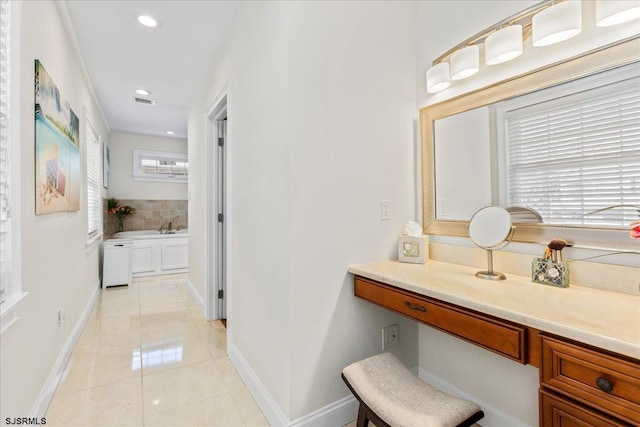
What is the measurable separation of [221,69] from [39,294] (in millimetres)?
2058

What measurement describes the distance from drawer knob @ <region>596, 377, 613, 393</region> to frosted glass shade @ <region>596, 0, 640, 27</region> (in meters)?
1.26

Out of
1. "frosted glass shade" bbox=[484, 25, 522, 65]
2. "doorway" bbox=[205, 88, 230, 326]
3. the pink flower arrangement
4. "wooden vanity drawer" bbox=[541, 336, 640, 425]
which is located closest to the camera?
"wooden vanity drawer" bbox=[541, 336, 640, 425]

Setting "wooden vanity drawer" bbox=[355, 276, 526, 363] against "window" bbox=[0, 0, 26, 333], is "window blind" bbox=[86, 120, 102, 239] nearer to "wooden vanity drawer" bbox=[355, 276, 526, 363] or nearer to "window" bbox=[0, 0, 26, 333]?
"window" bbox=[0, 0, 26, 333]

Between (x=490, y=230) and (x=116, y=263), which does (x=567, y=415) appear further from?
(x=116, y=263)

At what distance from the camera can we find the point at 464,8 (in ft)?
5.69

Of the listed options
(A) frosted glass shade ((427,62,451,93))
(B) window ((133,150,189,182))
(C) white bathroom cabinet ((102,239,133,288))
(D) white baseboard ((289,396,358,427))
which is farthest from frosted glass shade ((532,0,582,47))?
(B) window ((133,150,189,182))

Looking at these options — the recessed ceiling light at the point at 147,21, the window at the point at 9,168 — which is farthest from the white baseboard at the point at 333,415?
the recessed ceiling light at the point at 147,21

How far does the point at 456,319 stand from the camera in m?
1.20

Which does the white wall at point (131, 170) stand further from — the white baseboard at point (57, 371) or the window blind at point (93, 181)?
the white baseboard at point (57, 371)

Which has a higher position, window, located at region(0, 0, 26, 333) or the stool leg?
window, located at region(0, 0, 26, 333)

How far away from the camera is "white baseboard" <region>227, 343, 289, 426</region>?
158 cm

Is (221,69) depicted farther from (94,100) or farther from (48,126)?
(94,100)

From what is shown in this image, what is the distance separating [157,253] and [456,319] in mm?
5037

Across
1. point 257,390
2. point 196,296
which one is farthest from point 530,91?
point 196,296
